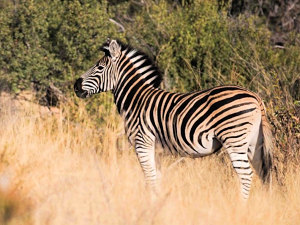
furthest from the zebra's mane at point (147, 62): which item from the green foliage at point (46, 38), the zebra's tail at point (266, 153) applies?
the green foliage at point (46, 38)

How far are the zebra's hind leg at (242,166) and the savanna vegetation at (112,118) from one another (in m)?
0.13

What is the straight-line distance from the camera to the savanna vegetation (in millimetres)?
5500

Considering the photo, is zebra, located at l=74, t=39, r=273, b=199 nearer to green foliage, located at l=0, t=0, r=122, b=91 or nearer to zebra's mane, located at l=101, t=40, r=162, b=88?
zebra's mane, located at l=101, t=40, r=162, b=88

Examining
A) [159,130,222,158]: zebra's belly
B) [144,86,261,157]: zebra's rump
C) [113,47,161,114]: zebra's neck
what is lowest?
[159,130,222,158]: zebra's belly

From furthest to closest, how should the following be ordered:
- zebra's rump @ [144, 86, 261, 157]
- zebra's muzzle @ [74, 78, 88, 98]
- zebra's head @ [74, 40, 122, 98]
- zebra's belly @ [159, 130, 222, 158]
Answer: zebra's muzzle @ [74, 78, 88, 98] → zebra's head @ [74, 40, 122, 98] → zebra's belly @ [159, 130, 222, 158] → zebra's rump @ [144, 86, 261, 157]

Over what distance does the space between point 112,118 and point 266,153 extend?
4244mm

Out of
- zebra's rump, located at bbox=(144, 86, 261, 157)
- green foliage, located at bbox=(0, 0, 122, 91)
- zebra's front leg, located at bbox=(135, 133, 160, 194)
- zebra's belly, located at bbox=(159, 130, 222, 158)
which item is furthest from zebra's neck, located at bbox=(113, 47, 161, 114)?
green foliage, located at bbox=(0, 0, 122, 91)

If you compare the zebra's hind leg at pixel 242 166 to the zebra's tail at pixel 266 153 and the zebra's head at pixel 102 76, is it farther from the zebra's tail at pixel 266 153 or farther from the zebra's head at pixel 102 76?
the zebra's head at pixel 102 76

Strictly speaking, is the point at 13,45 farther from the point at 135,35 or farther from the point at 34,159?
the point at 34,159

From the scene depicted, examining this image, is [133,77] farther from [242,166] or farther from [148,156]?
[242,166]

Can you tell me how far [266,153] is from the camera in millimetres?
6625

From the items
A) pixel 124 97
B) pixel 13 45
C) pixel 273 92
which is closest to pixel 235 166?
pixel 124 97

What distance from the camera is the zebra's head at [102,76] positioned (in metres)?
7.98

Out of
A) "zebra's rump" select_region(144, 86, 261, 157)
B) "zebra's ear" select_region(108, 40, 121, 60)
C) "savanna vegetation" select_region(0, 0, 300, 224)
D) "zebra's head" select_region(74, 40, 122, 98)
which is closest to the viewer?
"savanna vegetation" select_region(0, 0, 300, 224)
